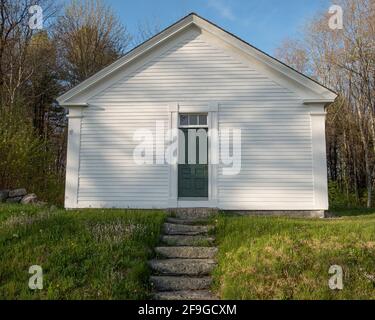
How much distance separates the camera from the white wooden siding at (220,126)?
12.5m

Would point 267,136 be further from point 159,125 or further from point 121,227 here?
point 121,227

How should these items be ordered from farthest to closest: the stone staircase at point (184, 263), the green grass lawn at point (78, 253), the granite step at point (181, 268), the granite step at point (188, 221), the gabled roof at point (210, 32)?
the gabled roof at point (210, 32), the granite step at point (188, 221), the granite step at point (181, 268), the stone staircase at point (184, 263), the green grass lawn at point (78, 253)

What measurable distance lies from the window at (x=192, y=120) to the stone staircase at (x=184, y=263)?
13.6 feet

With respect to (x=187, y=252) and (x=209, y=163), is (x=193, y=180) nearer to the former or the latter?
(x=209, y=163)

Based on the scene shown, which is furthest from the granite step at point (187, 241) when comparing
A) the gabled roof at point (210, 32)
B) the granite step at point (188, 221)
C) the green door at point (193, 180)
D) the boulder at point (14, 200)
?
the boulder at point (14, 200)

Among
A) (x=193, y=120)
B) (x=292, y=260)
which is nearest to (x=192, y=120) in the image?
(x=193, y=120)

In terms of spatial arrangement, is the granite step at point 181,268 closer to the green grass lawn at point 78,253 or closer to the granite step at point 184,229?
the green grass lawn at point 78,253

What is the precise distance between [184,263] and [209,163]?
5737 mm

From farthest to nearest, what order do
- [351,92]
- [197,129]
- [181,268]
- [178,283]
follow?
[351,92]
[197,129]
[181,268]
[178,283]

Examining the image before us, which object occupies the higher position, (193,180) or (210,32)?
(210,32)

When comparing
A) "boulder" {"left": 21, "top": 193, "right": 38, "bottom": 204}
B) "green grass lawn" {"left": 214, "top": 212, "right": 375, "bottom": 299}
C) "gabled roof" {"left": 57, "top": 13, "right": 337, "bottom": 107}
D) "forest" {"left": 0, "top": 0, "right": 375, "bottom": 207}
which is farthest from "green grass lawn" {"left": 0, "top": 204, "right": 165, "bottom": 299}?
"forest" {"left": 0, "top": 0, "right": 375, "bottom": 207}

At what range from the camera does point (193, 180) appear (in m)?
12.8

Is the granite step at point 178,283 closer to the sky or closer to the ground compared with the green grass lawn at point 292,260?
closer to the ground

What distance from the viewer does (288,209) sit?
12.4m
